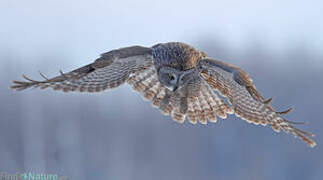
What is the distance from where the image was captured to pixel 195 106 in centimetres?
814

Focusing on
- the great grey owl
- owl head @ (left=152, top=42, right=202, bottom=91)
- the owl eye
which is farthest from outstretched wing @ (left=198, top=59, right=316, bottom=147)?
the owl eye

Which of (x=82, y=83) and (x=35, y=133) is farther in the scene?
(x=35, y=133)

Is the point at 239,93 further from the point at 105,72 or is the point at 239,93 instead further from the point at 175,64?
the point at 105,72

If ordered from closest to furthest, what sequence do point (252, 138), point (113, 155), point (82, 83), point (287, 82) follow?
point (82, 83)
point (113, 155)
point (252, 138)
point (287, 82)

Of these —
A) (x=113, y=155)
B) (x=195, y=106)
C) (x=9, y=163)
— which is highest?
(x=195, y=106)

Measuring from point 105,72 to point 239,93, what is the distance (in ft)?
4.90

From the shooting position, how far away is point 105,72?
7.64m

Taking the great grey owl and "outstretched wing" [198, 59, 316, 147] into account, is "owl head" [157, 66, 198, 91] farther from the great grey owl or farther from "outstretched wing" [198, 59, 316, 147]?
"outstretched wing" [198, 59, 316, 147]

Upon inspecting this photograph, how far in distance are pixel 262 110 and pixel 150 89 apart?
4.41 ft

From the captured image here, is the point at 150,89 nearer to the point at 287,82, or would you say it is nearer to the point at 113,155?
the point at 113,155

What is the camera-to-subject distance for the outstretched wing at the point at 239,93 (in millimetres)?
7395

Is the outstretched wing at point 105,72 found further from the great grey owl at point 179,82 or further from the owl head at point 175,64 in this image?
the owl head at point 175,64

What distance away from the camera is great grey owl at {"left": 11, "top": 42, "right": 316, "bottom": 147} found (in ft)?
24.2

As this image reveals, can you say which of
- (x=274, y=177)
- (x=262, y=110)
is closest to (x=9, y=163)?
(x=274, y=177)
